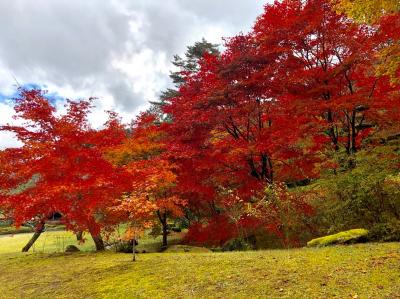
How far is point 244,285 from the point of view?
287 inches

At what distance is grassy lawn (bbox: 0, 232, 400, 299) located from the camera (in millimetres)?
6531

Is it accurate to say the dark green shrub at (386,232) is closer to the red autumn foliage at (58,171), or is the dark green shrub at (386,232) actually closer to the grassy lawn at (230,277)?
the grassy lawn at (230,277)

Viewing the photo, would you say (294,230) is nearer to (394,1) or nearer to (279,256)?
(279,256)

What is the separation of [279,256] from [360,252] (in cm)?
193

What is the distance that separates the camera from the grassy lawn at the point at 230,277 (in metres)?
6.53

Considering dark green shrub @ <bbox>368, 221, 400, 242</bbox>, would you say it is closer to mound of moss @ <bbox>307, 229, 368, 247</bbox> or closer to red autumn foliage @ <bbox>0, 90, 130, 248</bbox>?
mound of moss @ <bbox>307, 229, 368, 247</bbox>

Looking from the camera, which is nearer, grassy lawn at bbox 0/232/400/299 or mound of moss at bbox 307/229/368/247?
grassy lawn at bbox 0/232/400/299

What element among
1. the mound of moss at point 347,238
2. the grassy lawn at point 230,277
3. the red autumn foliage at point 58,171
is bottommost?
the grassy lawn at point 230,277

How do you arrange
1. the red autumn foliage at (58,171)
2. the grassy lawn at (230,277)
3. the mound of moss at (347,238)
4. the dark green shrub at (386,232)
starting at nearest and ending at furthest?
the grassy lawn at (230,277) → the mound of moss at (347,238) → the dark green shrub at (386,232) → the red autumn foliage at (58,171)

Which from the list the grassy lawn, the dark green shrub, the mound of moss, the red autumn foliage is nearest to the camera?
the grassy lawn

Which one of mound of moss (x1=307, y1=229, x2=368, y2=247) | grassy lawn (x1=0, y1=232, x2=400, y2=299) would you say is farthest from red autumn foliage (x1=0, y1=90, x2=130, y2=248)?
mound of moss (x1=307, y1=229, x2=368, y2=247)

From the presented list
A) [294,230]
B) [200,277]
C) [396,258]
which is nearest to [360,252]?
[396,258]

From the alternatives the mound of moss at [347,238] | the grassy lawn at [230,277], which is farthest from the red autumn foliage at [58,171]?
the mound of moss at [347,238]

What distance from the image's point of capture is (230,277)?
7.97 m
